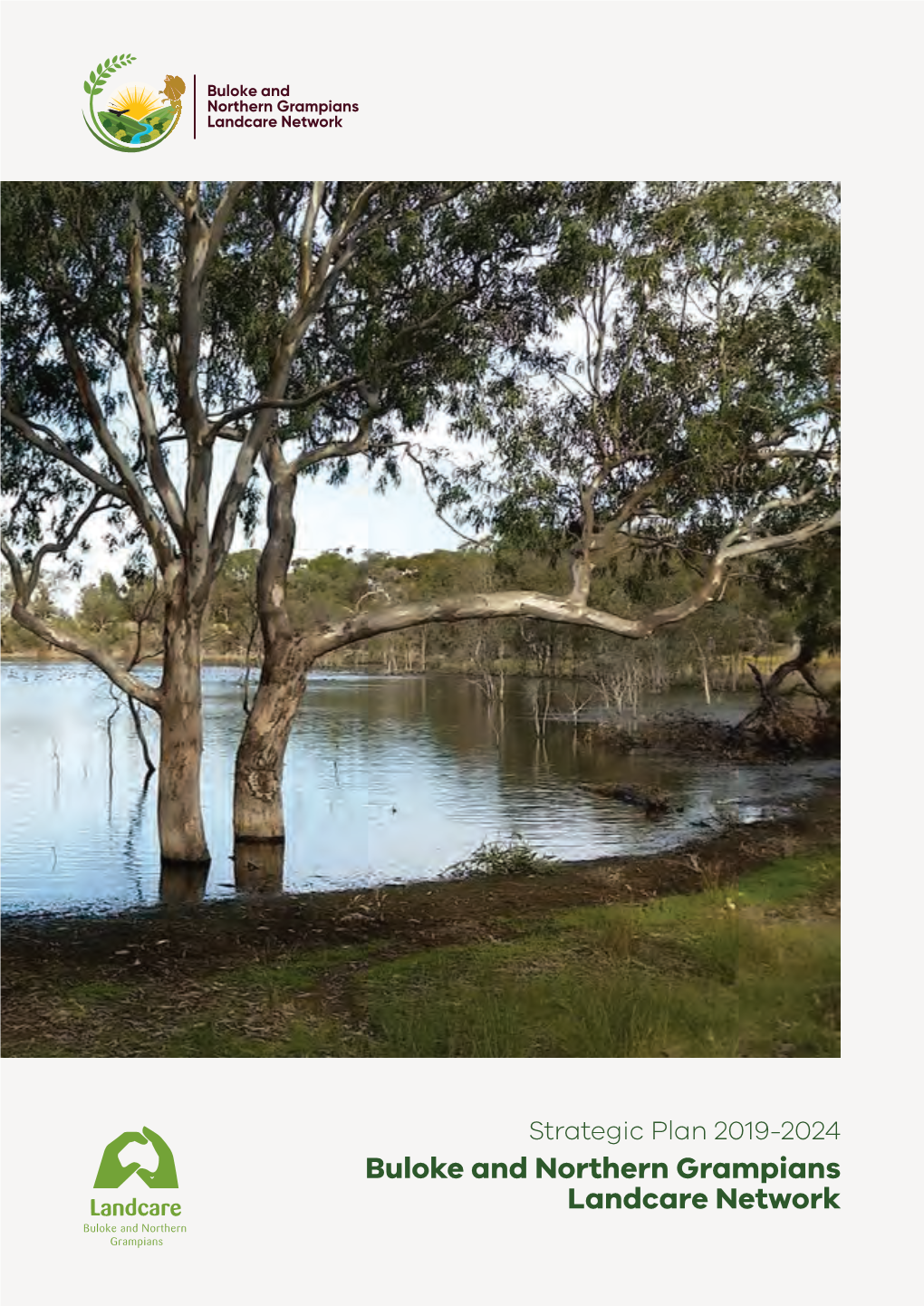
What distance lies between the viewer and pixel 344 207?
5004mm

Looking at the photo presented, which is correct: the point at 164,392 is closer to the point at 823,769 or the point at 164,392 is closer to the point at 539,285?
the point at 539,285

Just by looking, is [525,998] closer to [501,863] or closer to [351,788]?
[501,863]

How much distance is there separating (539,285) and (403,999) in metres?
3.73

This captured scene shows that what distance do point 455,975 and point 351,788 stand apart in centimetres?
198

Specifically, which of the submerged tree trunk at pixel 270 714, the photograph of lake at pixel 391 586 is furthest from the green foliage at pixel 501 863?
the submerged tree trunk at pixel 270 714

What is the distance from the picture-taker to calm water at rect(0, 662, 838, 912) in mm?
5410

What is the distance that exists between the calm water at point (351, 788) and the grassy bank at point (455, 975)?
54 cm
